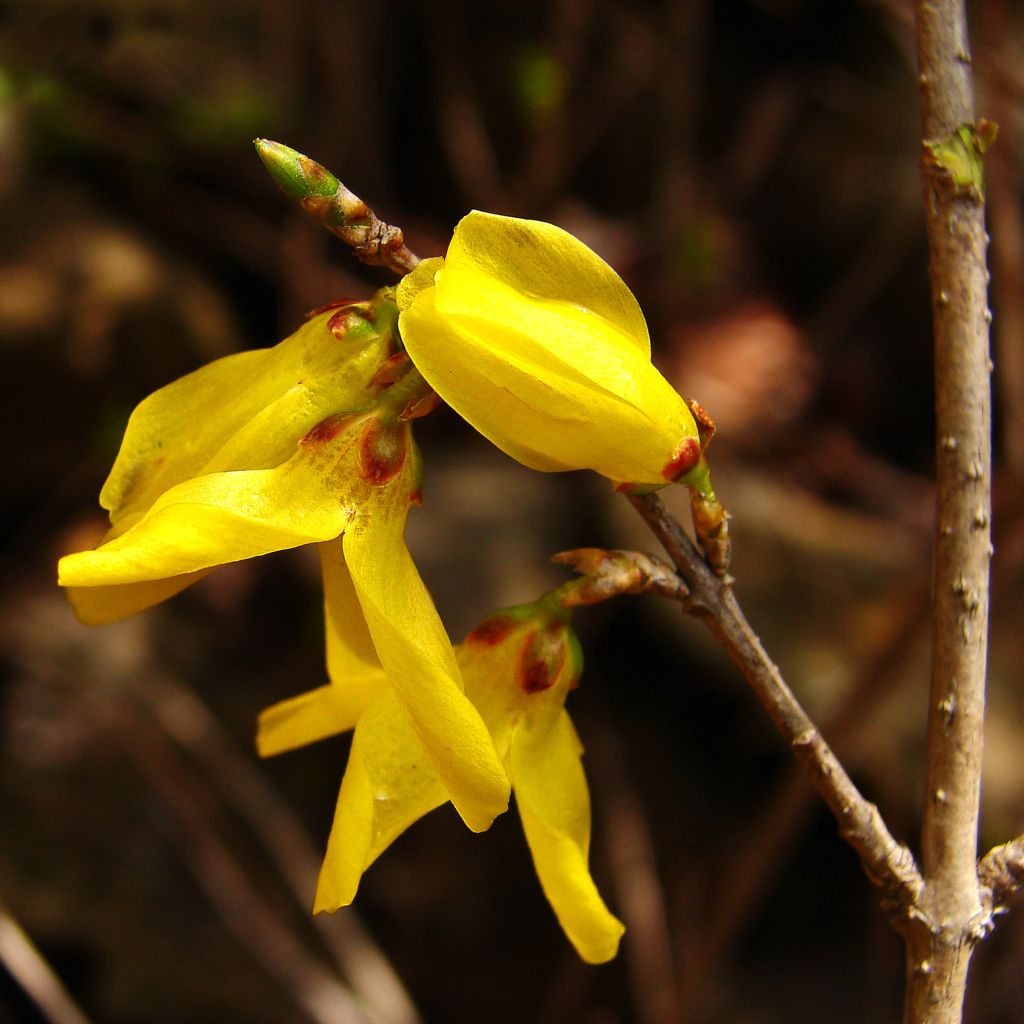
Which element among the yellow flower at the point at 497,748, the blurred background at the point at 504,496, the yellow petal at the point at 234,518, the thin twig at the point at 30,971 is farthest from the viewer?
the blurred background at the point at 504,496

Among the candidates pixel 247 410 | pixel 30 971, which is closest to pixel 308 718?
pixel 247 410

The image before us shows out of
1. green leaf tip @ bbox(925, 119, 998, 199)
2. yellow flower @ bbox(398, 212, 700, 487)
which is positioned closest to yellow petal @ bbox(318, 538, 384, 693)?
yellow flower @ bbox(398, 212, 700, 487)

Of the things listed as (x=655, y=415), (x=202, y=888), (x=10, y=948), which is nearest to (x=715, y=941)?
(x=10, y=948)

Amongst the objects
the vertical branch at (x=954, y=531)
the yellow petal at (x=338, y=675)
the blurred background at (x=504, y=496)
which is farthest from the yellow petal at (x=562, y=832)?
the blurred background at (x=504, y=496)

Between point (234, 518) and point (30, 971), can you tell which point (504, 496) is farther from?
point (234, 518)

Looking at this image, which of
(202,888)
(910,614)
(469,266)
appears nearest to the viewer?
(469,266)

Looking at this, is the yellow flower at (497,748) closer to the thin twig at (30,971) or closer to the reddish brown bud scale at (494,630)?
the reddish brown bud scale at (494,630)

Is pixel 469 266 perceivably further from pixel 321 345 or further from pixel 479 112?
pixel 479 112
